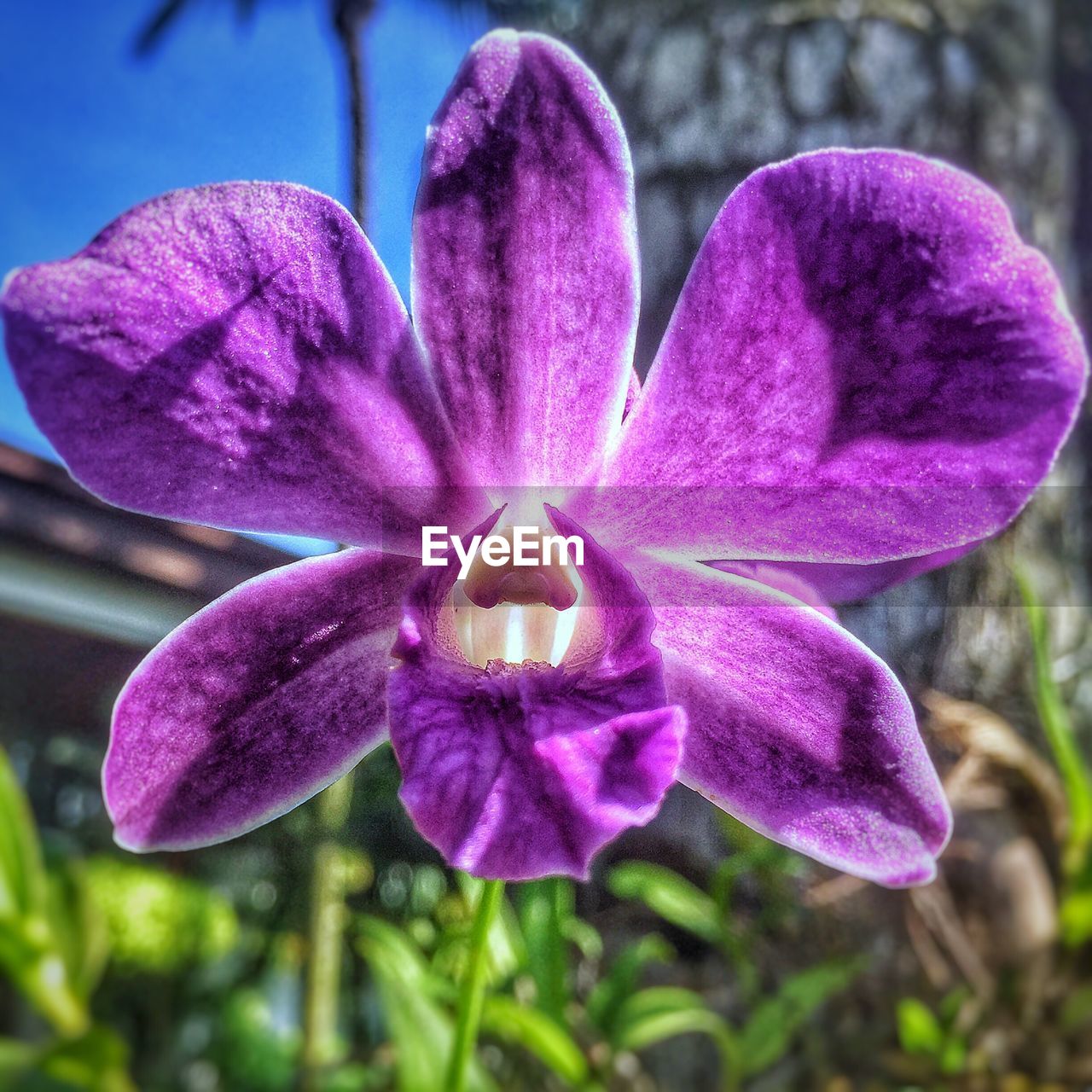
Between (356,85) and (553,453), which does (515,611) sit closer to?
(553,453)

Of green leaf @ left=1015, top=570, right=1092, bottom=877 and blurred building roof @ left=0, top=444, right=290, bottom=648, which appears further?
green leaf @ left=1015, top=570, right=1092, bottom=877

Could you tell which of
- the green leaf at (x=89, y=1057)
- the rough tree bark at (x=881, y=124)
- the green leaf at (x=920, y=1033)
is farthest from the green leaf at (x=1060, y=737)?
the green leaf at (x=89, y=1057)

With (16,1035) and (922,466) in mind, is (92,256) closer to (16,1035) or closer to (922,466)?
(922,466)

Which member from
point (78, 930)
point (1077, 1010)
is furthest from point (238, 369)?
point (1077, 1010)

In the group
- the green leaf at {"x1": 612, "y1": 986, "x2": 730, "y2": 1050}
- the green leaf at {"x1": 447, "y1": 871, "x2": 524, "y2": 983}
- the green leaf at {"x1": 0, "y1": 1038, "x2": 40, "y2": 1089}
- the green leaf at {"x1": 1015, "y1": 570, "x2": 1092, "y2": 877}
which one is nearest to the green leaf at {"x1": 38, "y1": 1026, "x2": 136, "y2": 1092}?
the green leaf at {"x1": 0, "y1": 1038, "x2": 40, "y2": 1089}

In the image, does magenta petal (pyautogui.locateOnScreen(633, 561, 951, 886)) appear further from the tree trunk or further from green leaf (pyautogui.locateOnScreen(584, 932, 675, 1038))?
green leaf (pyautogui.locateOnScreen(584, 932, 675, 1038))

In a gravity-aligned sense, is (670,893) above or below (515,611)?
below

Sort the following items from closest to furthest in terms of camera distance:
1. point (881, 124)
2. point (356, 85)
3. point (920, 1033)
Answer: point (356, 85), point (881, 124), point (920, 1033)
